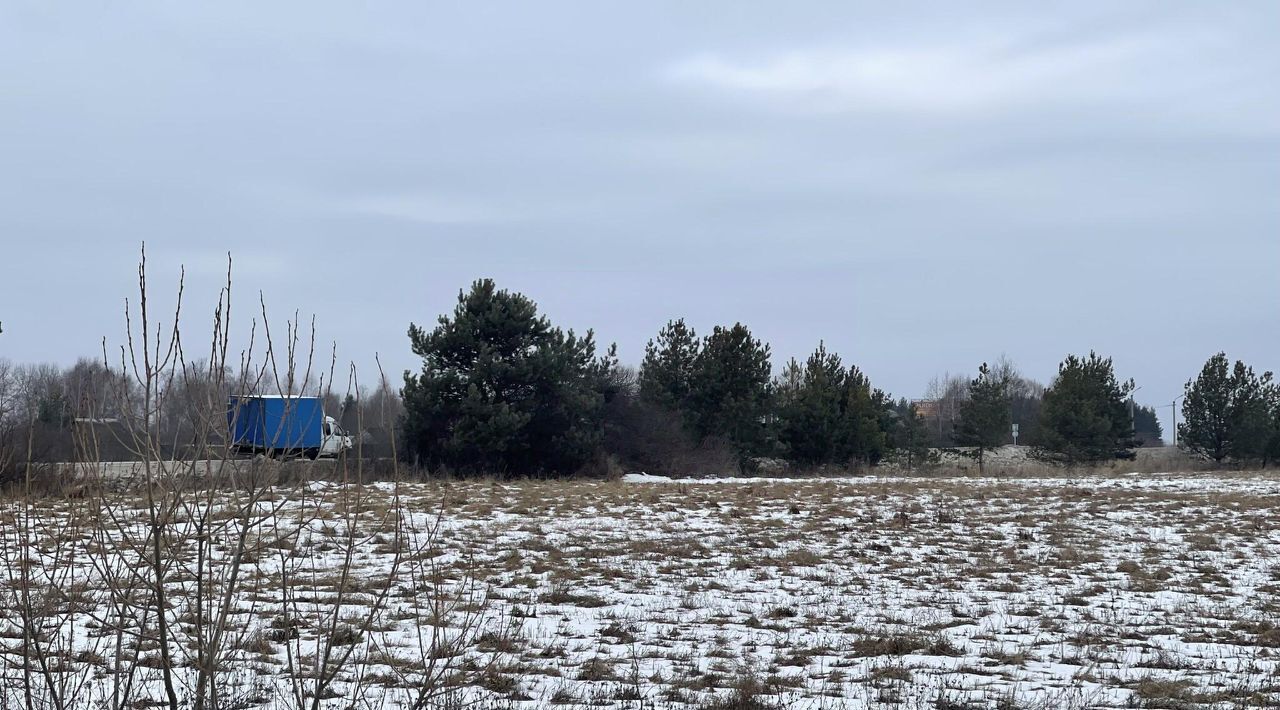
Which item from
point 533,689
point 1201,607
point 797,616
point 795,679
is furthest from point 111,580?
point 1201,607

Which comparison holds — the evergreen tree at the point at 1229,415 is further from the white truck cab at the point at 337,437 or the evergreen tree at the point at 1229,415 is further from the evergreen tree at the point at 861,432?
the white truck cab at the point at 337,437

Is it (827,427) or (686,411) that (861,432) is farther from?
(686,411)

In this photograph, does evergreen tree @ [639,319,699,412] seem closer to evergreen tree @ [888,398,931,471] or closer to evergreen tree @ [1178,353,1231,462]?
evergreen tree @ [888,398,931,471]

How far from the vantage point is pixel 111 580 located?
129 inches

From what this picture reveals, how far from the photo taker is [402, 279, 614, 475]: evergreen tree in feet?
95.0

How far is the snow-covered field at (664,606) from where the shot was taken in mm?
4375

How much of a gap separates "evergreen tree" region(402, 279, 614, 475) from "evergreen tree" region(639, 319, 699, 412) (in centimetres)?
601

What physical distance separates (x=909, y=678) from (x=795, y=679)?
679 millimetres

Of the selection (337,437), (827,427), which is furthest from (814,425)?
(337,437)

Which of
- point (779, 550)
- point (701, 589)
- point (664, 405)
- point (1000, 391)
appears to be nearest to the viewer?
point (701, 589)

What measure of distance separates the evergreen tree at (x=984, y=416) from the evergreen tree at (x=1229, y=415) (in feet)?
24.7

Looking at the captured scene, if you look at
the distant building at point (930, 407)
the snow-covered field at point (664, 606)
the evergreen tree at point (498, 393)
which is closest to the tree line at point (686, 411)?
the evergreen tree at point (498, 393)

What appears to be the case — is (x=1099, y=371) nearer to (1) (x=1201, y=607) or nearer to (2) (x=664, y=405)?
(2) (x=664, y=405)

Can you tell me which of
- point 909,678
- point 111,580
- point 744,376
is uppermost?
point 744,376
